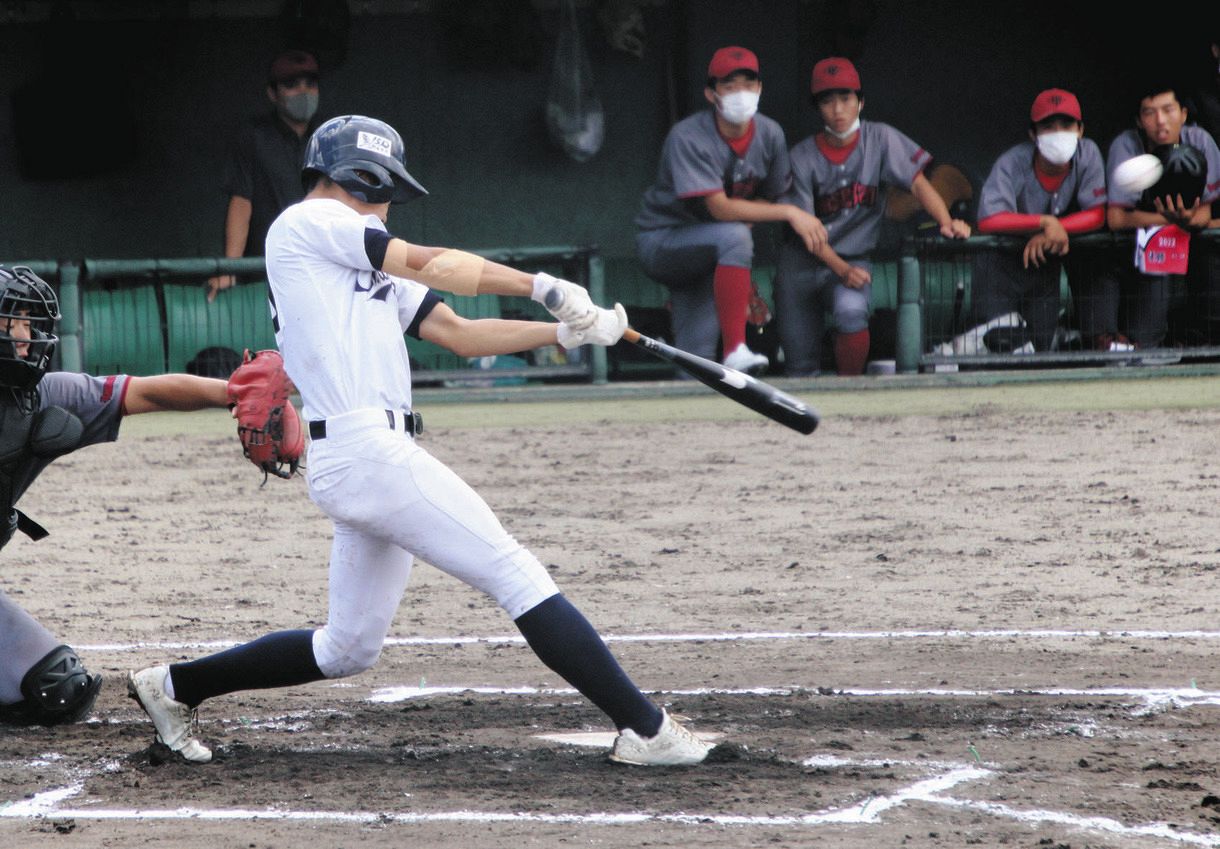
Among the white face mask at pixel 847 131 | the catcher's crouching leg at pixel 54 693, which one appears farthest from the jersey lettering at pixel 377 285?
the white face mask at pixel 847 131

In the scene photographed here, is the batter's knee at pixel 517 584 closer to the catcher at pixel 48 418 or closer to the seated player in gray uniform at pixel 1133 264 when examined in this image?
the catcher at pixel 48 418

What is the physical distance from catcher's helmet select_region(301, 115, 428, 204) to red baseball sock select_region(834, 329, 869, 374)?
21.0 ft

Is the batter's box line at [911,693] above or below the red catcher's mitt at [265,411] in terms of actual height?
below

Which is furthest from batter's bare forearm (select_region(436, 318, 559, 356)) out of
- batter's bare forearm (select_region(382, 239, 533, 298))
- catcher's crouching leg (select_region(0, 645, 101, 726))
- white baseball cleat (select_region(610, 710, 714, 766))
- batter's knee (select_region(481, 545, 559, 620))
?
catcher's crouching leg (select_region(0, 645, 101, 726))

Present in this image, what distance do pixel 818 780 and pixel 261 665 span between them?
56.1 inches

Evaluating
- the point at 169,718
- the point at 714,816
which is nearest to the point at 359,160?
the point at 169,718

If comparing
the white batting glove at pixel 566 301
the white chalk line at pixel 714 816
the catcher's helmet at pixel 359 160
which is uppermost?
the catcher's helmet at pixel 359 160

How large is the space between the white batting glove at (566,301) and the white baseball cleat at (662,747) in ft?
3.18

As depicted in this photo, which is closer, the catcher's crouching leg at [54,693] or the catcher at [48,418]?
the catcher at [48,418]

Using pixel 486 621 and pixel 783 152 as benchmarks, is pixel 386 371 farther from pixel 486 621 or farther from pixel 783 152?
pixel 783 152

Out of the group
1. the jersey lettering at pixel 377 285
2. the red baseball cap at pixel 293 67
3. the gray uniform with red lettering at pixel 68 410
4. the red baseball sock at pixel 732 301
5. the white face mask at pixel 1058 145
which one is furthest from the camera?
the red baseball cap at pixel 293 67

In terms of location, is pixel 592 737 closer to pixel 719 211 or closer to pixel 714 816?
pixel 714 816

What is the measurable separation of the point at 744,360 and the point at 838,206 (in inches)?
48.2

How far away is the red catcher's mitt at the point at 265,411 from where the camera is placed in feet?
14.1
